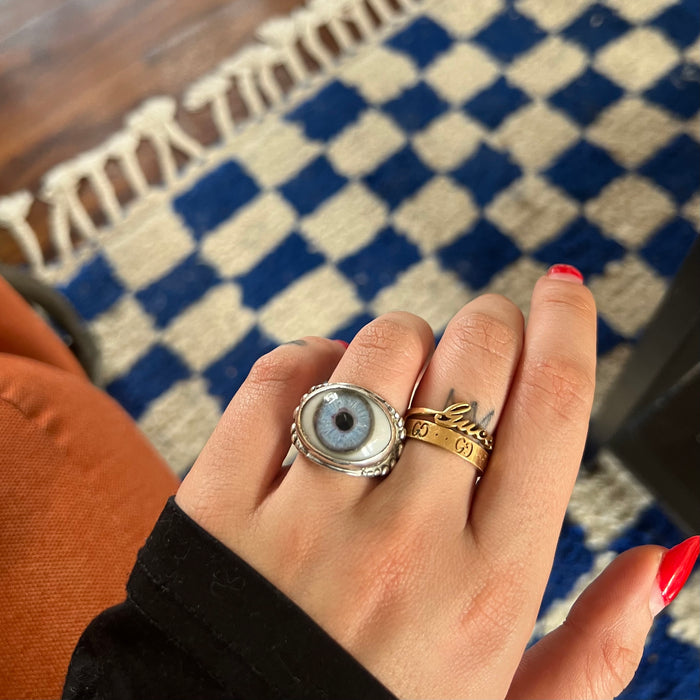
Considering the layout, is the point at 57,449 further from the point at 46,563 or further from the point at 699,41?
the point at 699,41

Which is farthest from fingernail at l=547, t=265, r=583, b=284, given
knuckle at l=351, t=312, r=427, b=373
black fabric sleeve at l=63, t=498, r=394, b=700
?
black fabric sleeve at l=63, t=498, r=394, b=700

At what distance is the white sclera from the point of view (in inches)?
14.8

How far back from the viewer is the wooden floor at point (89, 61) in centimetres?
107

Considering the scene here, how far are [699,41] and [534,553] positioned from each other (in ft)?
3.17

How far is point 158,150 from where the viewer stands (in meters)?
1.03

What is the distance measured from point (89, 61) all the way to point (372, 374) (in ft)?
3.44

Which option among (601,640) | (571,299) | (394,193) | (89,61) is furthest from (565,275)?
(89,61)

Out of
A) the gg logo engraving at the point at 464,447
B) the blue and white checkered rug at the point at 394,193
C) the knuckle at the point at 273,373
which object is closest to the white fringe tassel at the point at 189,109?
the blue and white checkered rug at the point at 394,193

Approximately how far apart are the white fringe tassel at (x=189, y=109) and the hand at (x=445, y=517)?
701 millimetres

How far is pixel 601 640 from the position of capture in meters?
0.39

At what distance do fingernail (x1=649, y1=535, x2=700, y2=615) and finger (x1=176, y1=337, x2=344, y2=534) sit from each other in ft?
0.88

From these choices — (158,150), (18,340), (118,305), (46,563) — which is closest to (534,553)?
(46,563)

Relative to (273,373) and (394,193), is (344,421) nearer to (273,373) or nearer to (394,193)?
(273,373)

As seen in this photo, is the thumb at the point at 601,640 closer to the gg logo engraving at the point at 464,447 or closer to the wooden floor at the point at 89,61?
the gg logo engraving at the point at 464,447
